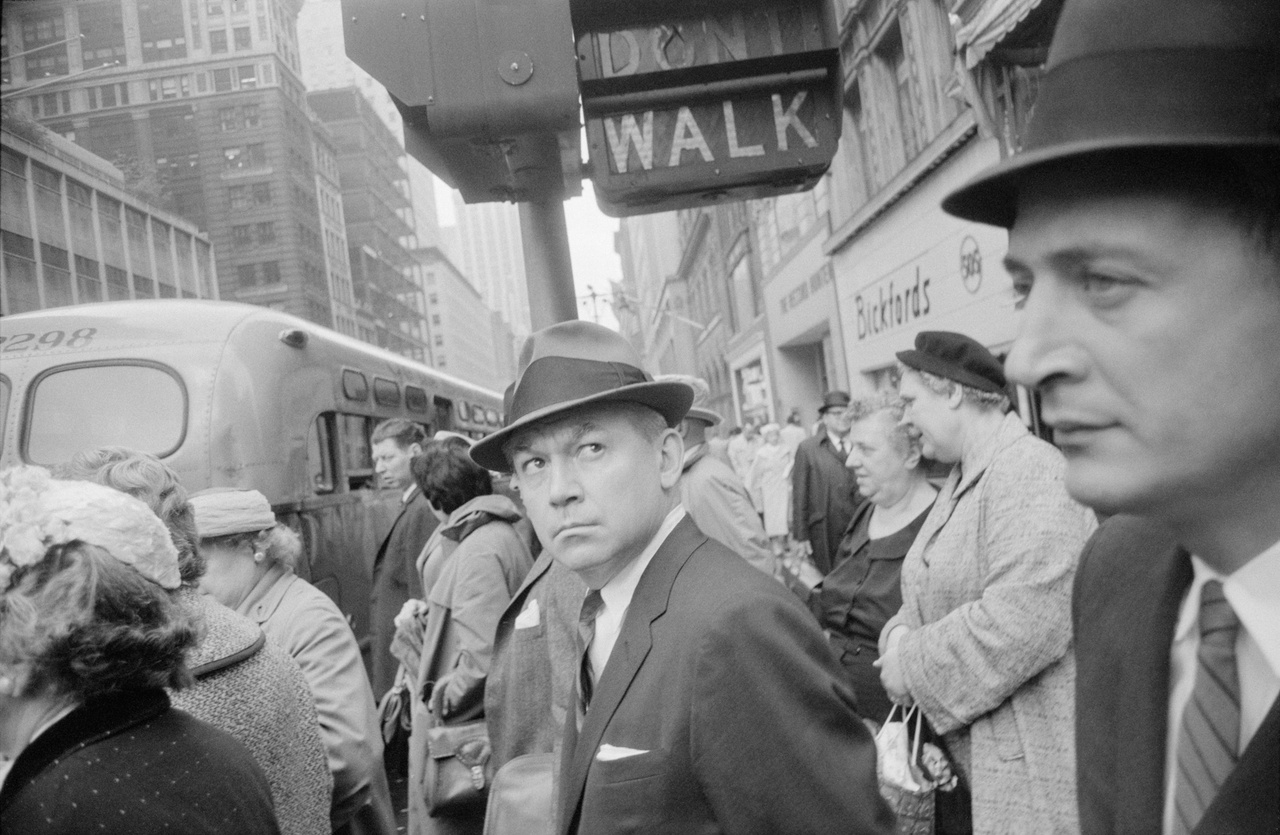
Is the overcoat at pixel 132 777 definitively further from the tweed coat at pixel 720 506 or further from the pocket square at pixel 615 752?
the tweed coat at pixel 720 506

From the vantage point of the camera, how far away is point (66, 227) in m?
15.0

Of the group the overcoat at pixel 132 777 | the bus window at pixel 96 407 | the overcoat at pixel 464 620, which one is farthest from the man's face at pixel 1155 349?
the bus window at pixel 96 407

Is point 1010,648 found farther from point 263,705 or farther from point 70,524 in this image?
point 70,524

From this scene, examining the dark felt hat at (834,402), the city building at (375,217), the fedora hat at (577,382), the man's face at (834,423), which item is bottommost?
the man's face at (834,423)

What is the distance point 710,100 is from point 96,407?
5933mm

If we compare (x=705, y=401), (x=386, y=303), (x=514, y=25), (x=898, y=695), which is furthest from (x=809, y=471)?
(x=386, y=303)

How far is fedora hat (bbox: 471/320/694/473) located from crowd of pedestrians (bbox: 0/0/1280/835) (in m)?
0.01

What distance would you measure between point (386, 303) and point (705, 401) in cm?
7296

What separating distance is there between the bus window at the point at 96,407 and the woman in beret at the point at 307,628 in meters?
4.05

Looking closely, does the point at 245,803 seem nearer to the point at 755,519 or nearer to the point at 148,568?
the point at 148,568

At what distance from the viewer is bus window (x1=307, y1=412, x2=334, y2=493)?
7.80m

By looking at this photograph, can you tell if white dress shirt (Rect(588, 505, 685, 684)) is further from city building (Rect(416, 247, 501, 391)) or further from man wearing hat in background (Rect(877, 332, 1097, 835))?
city building (Rect(416, 247, 501, 391))

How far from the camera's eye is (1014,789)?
8.89ft

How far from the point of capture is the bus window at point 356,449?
856cm
